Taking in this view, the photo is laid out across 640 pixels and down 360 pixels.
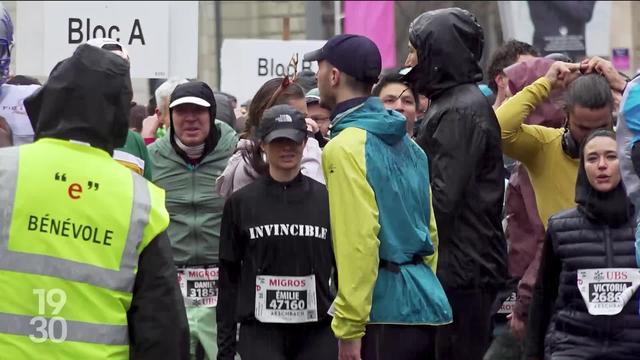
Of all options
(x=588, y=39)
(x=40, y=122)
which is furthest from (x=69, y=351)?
(x=588, y=39)

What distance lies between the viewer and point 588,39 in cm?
2267

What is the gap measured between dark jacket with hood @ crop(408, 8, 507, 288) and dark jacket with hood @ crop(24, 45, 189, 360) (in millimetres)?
2062

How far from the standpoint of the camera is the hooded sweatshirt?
22.4ft

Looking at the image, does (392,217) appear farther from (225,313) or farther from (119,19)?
(119,19)

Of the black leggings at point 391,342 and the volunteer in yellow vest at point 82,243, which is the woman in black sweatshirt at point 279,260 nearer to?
the black leggings at point 391,342

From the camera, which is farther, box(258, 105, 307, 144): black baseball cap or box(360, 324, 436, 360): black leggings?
box(258, 105, 307, 144): black baseball cap

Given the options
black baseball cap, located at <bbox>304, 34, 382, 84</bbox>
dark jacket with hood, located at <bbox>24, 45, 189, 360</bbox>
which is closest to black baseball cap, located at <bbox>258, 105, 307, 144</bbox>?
black baseball cap, located at <bbox>304, 34, 382, 84</bbox>

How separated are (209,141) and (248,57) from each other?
18.9 ft

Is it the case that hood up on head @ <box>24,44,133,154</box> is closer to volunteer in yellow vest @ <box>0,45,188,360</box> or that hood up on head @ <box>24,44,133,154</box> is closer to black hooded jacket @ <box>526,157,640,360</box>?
volunteer in yellow vest @ <box>0,45,188,360</box>

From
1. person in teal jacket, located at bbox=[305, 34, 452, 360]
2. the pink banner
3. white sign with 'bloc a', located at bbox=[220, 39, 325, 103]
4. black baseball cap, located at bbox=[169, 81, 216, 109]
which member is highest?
the pink banner

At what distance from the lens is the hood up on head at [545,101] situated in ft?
30.3

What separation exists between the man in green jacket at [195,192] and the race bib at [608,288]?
2280mm

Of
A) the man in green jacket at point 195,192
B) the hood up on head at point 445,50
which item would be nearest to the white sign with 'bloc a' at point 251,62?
the man in green jacket at point 195,192

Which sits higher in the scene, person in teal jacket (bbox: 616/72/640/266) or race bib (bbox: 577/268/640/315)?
person in teal jacket (bbox: 616/72/640/266)
